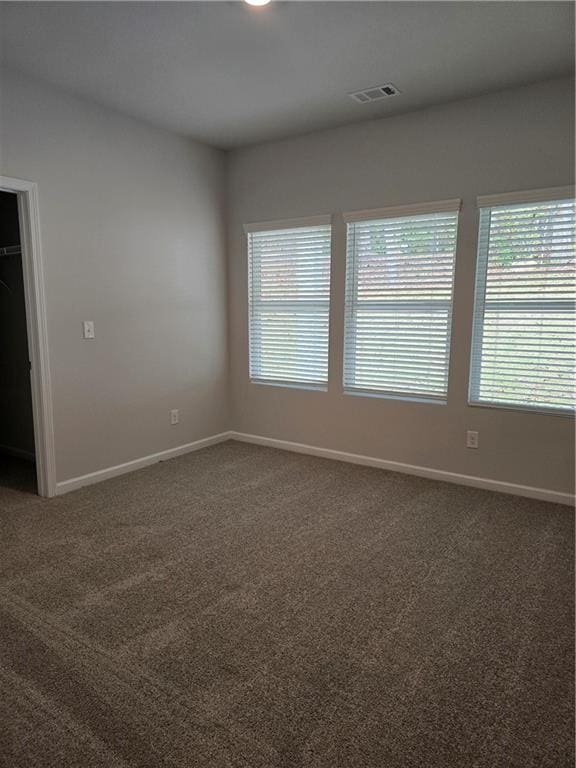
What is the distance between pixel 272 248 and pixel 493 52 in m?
2.32

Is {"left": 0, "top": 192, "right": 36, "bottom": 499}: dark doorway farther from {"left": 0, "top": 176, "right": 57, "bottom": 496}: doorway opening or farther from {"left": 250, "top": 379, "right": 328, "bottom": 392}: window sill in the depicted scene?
{"left": 250, "top": 379, "right": 328, "bottom": 392}: window sill

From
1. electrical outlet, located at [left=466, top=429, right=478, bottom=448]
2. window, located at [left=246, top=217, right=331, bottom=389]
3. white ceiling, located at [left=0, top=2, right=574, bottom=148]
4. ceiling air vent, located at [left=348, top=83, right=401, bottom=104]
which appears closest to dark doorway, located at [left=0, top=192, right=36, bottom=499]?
white ceiling, located at [left=0, top=2, right=574, bottom=148]

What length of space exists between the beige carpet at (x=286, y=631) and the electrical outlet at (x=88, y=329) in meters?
1.20

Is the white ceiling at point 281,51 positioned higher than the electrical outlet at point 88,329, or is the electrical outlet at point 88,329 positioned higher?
the white ceiling at point 281,51

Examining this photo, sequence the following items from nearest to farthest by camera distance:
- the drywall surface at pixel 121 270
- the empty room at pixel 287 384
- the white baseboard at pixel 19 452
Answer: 1. the empty room at pixel 287 384
2. the drywall surface at pixel 121 270
3. the white baseboard at pixel 19 452

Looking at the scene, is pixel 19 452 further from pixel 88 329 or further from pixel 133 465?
pixel 88 329

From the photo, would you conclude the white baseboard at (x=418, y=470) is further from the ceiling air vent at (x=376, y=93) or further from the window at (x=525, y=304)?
the ceiling air vent at (x=376, y=93)

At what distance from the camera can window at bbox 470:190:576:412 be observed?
10.9ft

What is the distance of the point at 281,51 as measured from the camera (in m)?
2.81

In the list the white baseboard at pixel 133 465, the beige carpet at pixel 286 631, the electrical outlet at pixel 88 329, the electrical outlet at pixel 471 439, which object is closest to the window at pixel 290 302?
the white baseboard at pixel 133 465

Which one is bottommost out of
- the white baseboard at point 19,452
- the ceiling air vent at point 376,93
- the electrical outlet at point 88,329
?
the white baseboard at point 19,452

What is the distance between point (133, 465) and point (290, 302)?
6.51ft

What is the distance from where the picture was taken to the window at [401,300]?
149 inches

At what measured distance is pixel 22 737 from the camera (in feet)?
5.28
